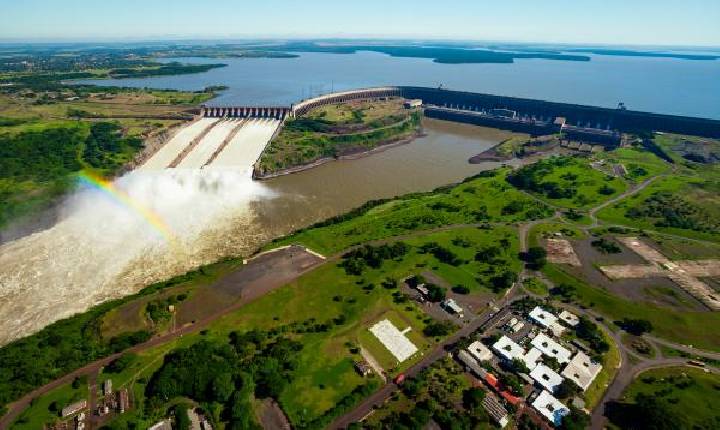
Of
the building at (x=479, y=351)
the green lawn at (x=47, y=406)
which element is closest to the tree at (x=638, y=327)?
the building at (x=479, y=351)

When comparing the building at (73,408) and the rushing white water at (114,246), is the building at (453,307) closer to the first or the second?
the rushing white water at (114,246)

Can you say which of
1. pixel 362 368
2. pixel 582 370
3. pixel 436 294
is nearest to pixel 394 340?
pixel 362 368

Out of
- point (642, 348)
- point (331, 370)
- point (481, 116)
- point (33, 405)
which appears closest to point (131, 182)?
point (33, 405)

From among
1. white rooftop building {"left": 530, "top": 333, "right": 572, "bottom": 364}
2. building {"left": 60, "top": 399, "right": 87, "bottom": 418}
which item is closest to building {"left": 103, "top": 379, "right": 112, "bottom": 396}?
building {"left": 60, "top": 399, "right": 87, "bottom": 418}

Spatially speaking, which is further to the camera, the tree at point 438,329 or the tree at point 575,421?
the tree at point 438,329

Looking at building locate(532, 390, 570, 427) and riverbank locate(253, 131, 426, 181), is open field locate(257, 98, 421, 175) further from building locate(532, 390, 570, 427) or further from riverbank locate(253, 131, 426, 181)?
building locate(532, 390, 570, 427)

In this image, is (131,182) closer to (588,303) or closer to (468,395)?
(468,395)
